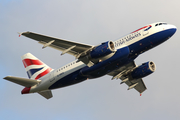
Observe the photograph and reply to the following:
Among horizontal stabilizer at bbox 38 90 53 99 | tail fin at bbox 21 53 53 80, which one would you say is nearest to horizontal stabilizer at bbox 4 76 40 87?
tail fin at bbox 21 53 53 80

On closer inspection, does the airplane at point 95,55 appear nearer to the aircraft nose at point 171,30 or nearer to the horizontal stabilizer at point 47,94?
the aircraft nose at point 171,30

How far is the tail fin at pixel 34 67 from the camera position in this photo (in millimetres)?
49781

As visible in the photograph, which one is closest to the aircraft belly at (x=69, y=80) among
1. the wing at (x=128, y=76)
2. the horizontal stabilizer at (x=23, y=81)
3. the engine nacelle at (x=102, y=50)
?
the horizontal stabilizer at (x=23, y=81)

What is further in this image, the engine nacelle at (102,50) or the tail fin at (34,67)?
the tail fin at (34,67)

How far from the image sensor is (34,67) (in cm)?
5116

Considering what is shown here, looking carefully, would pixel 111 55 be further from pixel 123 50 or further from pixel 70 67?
pixel 70 67

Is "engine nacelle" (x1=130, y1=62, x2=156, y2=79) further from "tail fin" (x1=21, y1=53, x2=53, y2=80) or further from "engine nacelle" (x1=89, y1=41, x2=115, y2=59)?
"tail fin" (x1=21, y1=53, x2=53, y2=80)

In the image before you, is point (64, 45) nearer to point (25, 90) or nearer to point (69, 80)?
point (69, 80)

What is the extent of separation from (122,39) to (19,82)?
16860 mm

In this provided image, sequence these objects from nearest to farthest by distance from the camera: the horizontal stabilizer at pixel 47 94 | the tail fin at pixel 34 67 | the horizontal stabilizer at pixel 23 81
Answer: the horizontal stabilizer at pixel 23 81 → the horizontal stabilizer at pixel 47 94 → the tail fin at pixel 34 67

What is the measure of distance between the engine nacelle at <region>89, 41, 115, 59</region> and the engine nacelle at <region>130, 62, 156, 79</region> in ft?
34.2

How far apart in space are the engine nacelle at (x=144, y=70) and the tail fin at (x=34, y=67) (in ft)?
46.2

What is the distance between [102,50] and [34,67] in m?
16.4

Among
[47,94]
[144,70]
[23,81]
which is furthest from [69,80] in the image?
[144,70]
